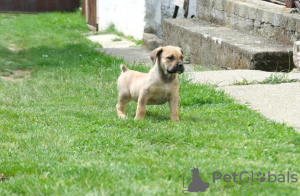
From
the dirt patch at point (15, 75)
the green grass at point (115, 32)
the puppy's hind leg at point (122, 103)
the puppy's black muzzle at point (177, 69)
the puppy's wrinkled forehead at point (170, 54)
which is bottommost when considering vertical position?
the green grass at point (115, 32)

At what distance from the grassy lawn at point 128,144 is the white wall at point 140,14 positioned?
21.0ft

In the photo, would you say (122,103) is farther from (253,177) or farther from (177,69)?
(253,177)

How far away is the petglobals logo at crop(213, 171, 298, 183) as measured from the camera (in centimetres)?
381

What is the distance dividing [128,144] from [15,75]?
625 centimetres

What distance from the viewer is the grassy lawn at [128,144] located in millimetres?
3826

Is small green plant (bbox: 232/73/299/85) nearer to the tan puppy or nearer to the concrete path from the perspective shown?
the concrete path

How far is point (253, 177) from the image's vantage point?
3.86 metres

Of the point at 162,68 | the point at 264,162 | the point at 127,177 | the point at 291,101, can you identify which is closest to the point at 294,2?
the point at 291,101

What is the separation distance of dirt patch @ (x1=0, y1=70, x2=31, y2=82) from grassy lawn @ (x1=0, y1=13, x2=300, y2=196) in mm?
1547

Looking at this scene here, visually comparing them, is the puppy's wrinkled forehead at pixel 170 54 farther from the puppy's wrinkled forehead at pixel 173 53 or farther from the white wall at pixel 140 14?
the white wall at pixel 140 14

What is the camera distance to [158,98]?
583 centimetres

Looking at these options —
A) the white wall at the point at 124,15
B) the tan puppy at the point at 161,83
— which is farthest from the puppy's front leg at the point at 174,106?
the white wall at the point at 124,15

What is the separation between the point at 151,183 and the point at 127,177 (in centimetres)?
21

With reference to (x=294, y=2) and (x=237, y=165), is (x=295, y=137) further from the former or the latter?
(x=294, y=2)
